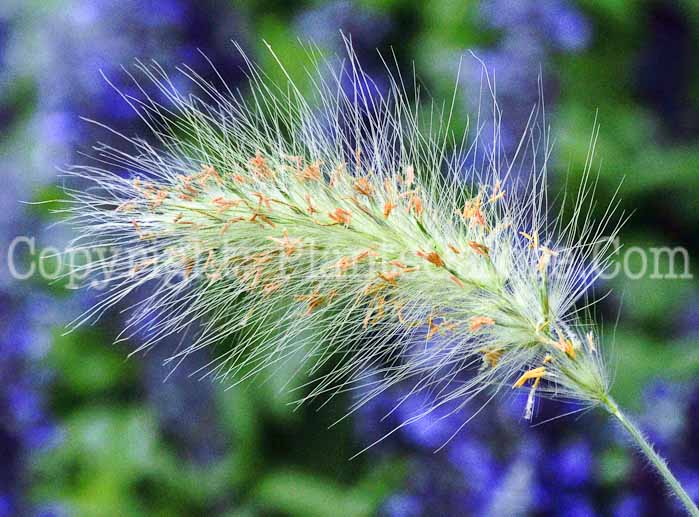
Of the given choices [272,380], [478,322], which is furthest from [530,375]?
[272,380]

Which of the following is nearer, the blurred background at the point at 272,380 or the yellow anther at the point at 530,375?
the yellow anther at the point at 530,375

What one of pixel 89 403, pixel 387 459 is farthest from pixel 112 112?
pixel 387 459

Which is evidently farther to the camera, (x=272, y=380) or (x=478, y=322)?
(x=272, y=380)

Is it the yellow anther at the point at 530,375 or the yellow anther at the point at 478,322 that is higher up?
the yellow anther at the point at 478,322

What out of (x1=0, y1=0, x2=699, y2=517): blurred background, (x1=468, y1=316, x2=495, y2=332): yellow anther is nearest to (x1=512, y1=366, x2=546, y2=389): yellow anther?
(x1=468, y1=316, x2=495, y2=332): yellow anther

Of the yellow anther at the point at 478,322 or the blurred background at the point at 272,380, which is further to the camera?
the blurred background at the point at 272,380

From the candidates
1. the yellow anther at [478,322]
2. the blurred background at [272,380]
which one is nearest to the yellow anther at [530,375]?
the yellow anther at [478,322]

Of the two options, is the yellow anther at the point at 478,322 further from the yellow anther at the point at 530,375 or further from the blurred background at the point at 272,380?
the blurred background at the point at 272,380

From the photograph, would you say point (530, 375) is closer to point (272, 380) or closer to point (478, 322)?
point (478, 322)

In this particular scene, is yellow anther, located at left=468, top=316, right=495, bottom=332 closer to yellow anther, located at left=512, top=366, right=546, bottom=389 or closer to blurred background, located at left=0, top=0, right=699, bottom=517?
yellow anther, located at left=512, top=366, right=546, bottom=389
